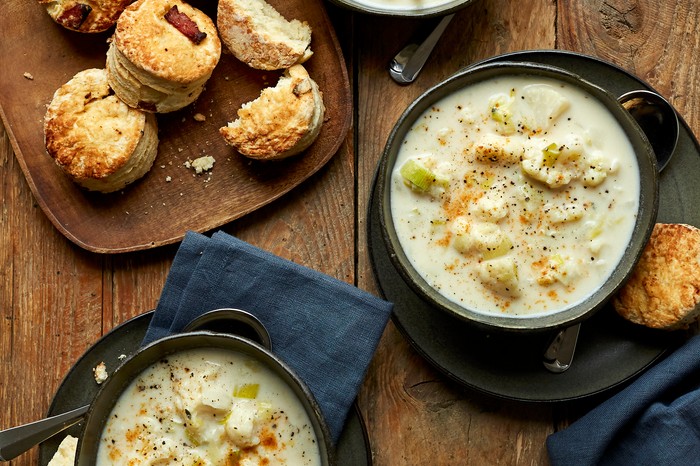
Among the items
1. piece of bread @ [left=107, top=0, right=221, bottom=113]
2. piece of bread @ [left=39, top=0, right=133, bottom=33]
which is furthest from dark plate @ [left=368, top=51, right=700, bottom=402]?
piece of bread @ [left=39, top=0, right=133, bottom=33]

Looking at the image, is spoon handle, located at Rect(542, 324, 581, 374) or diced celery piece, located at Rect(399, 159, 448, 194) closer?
diced celery piece, located at Rect(399, 159, 448, 194)

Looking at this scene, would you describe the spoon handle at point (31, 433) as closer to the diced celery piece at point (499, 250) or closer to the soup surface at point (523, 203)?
the soup surface at point (523, 203)

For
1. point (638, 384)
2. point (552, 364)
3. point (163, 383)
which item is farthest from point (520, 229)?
point (163, 383)

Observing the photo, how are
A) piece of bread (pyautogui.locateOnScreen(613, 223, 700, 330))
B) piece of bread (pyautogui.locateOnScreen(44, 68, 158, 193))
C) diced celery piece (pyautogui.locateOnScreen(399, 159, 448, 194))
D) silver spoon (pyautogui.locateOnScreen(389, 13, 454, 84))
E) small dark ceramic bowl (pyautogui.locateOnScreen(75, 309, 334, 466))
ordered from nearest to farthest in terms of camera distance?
1. small dark ceramic bowl (pyautogui.locateOnScreen(75, 309, 334, 466))
2. diced celery piece (pyautogui.locateOnScreen(399, 159, 448, 194))
3. piece of bread (pyautogui.locateOnScreen(613, 223, 700, 330))
4. piece of bread (pyautogui.locateOnScreen(44, 68, 158, 193))
5. silver spoon (pyautogui.locateOnScreen(389, 13, 454, 84))

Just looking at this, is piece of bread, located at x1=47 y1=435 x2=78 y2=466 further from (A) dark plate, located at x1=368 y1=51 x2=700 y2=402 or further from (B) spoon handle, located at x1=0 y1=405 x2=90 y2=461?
(A) dark plate, located at x1=368 y1=51 x2=700 y2=402

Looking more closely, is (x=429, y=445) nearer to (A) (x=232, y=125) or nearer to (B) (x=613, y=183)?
(B) (x=613, y=183)

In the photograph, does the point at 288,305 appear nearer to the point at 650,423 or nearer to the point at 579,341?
the point at 579,341
